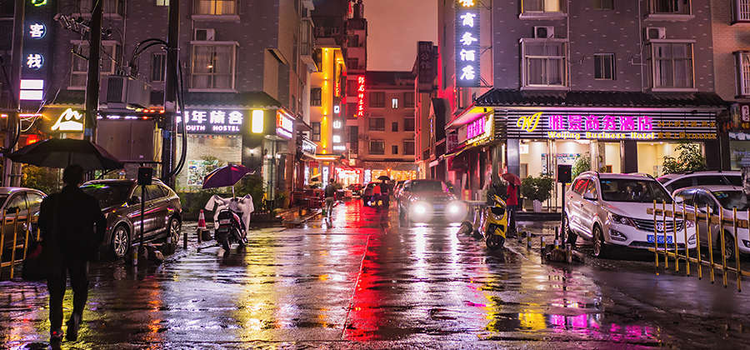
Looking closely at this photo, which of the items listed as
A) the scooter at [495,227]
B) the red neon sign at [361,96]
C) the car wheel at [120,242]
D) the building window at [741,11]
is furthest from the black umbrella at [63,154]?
the red neon sign at [361,96]

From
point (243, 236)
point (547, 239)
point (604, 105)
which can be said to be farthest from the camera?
point (604, 105)

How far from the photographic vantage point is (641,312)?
20.7ft

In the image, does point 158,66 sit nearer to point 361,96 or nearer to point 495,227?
point 495,227

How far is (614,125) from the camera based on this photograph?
23484 millimetres

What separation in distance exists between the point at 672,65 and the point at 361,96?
38.3 metres

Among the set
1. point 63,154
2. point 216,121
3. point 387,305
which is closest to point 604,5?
point 216,121

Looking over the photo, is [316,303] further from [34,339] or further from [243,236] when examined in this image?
[243,236]

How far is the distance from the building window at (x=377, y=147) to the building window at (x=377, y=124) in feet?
6.18

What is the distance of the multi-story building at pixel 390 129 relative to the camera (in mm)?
70438

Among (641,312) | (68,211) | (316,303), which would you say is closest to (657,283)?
(641,312)

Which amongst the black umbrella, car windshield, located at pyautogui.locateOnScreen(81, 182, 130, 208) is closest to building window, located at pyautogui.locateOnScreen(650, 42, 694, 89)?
car windshield, located at pyautogui.locateOnScreen(81, 182, 130, 208)

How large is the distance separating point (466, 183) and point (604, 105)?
13.2 m

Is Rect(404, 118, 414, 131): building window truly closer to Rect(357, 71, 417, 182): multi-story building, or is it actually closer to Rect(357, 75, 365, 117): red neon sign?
Rect(357, 71, 417, 182): multi-story building

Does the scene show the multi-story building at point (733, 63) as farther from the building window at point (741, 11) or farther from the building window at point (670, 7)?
the building window at point (670, 7)
